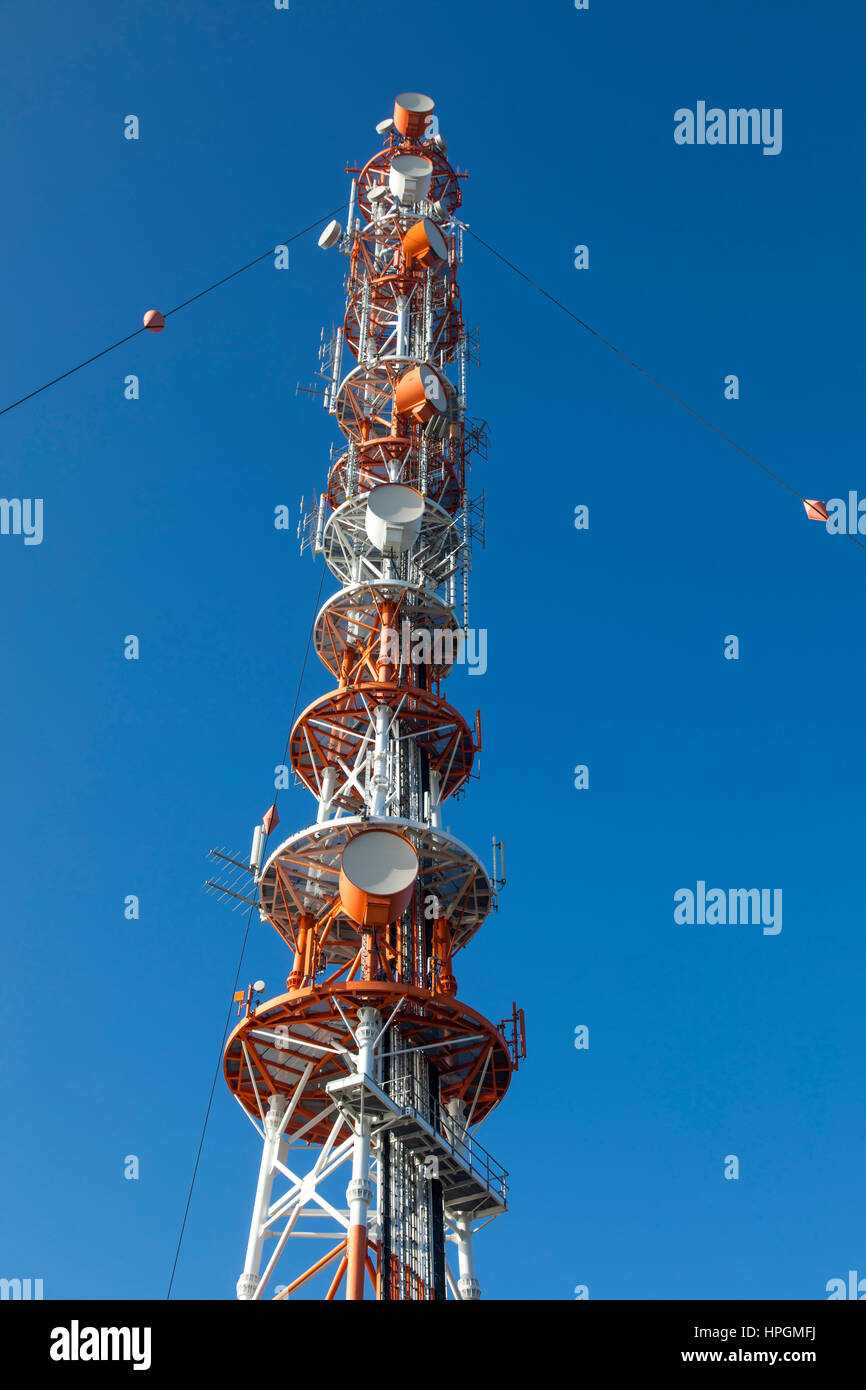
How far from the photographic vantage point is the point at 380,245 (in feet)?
178

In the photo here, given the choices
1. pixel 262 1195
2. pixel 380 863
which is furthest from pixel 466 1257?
pixel 380 863

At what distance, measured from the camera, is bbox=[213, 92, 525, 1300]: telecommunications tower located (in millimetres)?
A: 31422

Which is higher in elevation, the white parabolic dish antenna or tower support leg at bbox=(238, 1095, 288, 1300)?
the white parabolic dish antenna

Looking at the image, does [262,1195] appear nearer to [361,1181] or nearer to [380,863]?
[361,1181]

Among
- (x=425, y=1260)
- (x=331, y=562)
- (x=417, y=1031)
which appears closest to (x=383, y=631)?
Answer: (x=331, y=562)

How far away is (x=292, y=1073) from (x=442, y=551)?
64.8 feet

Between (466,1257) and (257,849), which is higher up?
(257,849)

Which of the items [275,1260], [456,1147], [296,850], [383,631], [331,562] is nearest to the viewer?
[275,1260]

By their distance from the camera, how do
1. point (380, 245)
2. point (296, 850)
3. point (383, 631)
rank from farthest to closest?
point (380, 245) < point (383, 631) < point (296, 850)

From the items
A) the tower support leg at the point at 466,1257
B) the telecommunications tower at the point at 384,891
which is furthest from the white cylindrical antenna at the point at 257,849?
the tower support leg at the point at 466,1257

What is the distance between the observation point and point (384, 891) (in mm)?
32625

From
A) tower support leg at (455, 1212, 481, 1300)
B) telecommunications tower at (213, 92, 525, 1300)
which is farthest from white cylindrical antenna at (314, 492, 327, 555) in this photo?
tower support leg at (455, 1212, 481, 1300)

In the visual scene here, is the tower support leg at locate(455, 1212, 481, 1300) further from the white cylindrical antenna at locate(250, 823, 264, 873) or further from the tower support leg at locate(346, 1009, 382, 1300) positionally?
the white cylindrical antenna at locate(250, 823, 264, 873)
